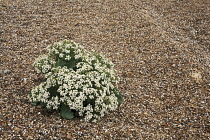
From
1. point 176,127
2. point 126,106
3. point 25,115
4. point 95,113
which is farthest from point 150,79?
point 25,115

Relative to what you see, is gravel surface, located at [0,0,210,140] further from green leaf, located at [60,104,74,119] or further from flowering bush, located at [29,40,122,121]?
flowering bush, located at [29,40,122,121]

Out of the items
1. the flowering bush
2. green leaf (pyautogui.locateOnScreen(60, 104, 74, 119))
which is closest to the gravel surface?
green leaf (pyautogui.locateOnScreen(60, 104, 74, 119))

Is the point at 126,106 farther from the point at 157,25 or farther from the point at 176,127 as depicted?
the point at 157,25

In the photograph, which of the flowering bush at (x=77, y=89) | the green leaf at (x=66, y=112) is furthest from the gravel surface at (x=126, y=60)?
the flowering bush at (x=77, y=89)

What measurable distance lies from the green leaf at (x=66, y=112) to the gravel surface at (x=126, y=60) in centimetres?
9

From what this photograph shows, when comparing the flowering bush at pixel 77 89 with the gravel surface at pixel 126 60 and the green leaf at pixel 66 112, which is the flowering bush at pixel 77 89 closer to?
the green leaf at pixel 66 112

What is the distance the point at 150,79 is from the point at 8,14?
5.58 metres

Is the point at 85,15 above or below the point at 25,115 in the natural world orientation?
above

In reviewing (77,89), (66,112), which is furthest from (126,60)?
(66,112)

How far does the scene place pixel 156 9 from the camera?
10414 mm

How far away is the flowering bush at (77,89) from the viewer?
12.8 feet

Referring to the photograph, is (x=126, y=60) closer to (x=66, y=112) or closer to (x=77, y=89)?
(x=77, y=89)

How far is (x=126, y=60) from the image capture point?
21.3ft

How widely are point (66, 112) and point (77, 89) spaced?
1.52 feet
